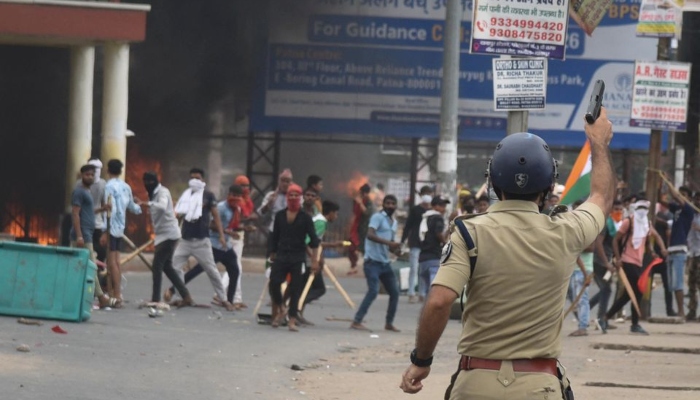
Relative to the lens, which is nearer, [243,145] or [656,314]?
[656,314]

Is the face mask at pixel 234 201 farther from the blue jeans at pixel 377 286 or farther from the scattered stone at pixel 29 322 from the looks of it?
the scattered stone at pixel 29 322

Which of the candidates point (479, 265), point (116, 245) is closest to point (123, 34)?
point (116, 245)

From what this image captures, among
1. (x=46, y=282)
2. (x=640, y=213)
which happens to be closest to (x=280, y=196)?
(x=640, y=213)

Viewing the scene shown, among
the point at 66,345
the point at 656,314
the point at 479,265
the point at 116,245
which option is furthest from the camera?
the point at 656,314

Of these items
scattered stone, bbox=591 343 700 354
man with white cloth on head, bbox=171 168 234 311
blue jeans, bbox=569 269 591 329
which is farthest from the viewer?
man with white cloth on head, bbox=171 168 234 311

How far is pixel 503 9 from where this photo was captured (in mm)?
10109

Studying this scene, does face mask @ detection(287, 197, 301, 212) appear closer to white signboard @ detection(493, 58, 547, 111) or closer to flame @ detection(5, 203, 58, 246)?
white signboard @ detection(493, 58, 547, 111)

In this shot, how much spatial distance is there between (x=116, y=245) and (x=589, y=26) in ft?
21.8

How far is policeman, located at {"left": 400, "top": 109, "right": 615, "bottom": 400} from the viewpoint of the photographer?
4.40 m

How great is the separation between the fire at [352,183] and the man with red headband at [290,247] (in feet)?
37.4

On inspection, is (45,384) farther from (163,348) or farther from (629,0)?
(629,0)

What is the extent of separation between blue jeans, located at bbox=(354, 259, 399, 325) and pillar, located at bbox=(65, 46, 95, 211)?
22.5 feet

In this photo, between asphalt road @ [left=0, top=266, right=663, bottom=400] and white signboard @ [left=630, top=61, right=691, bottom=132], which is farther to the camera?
white signboard @ [left=630, top=61, right=691, bottom=132]

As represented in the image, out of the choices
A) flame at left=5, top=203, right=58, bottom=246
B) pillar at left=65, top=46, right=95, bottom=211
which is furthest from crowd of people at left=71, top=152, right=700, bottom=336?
flame at left=5, top=203, right=58, bottom=246
